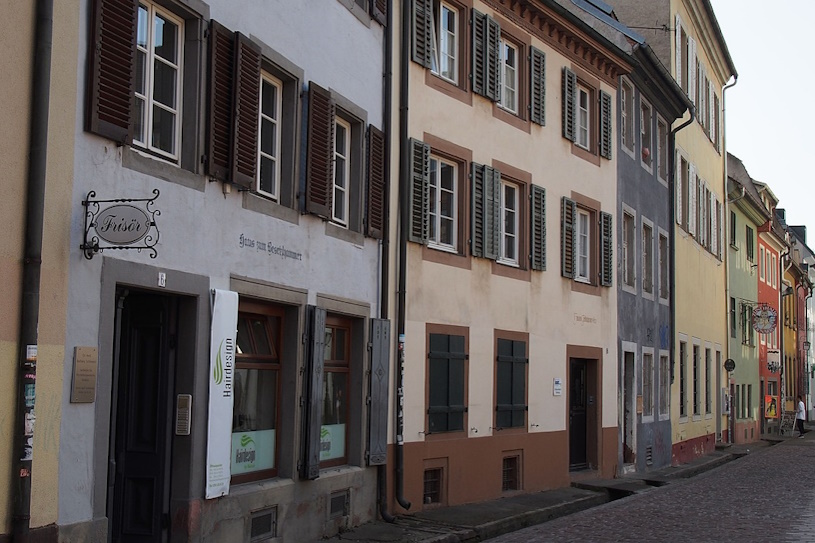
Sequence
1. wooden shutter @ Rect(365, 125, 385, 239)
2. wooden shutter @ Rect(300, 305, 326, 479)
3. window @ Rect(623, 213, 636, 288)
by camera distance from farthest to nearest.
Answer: window @ Rect(623, 213, 636, 288) < wooden shutter @ Rect(365, 125, 385, 239) < wooden shutter @ Rect(300, 305, 326, 479)

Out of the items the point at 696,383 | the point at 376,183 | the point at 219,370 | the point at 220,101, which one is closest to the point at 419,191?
the point at 376,183

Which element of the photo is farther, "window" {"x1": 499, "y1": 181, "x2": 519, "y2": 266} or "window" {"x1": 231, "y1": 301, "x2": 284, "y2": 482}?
"window" {"x1": 499, "y1": 181, "x2": 519, "y2": 266}

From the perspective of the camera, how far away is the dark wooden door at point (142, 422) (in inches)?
431

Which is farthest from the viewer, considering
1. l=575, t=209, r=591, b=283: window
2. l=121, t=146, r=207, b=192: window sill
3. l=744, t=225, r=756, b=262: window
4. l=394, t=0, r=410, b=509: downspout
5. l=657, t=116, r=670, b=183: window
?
l=744, t=225, r=756, b=262: window

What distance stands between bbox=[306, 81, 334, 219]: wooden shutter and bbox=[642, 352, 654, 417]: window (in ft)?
46.2

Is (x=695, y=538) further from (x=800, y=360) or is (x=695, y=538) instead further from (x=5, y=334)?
(x=800, y=360)

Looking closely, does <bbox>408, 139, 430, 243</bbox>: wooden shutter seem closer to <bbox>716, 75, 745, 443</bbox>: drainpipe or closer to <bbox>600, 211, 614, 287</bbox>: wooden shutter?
<bbox>600, 211, 614, 287</bbox>: wooden shutter

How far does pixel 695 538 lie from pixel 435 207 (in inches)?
236

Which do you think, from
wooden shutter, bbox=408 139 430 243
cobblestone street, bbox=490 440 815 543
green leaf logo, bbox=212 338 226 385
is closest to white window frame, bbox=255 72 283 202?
green leaf logo, bbox=212 338 226 385

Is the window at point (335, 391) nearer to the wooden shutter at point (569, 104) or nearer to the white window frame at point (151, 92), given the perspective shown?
the white window frame at point (151, 92)

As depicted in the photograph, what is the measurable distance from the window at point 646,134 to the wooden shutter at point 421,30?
35.8 feet

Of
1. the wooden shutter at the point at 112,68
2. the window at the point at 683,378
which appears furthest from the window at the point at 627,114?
the wooden shutter at the point at 112,68

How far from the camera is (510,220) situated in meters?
19.8

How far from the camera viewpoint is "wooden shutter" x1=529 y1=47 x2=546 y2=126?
20.2 m
